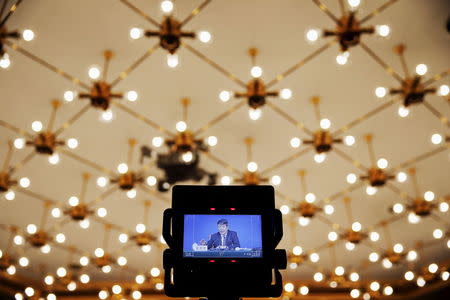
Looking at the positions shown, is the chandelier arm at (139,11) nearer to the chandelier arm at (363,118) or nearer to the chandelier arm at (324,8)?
the chandelier arm at (324,8)

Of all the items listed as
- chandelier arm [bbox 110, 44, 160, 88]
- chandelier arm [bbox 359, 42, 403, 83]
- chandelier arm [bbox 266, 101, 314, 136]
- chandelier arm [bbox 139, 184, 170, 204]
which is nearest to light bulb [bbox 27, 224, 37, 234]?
chandelier arm [bbox 139, 184, 170, 204]

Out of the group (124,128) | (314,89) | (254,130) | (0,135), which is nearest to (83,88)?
(124,128)

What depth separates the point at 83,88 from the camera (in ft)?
16.8

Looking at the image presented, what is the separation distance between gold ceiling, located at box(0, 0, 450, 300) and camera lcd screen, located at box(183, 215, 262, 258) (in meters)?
2.74

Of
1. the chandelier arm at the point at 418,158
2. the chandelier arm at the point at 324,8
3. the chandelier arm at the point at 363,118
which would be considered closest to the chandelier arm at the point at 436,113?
the chandelier arm at the point at 363,118

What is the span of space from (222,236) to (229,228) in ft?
0.13

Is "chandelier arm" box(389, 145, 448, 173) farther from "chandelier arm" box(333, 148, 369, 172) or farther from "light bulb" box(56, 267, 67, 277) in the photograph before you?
"light bulb" box(56, 267, 67, 277)

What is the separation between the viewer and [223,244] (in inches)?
58.0

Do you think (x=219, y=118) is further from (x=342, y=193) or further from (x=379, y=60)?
(x=342, y=193)

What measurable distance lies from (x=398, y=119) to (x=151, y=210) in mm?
4116

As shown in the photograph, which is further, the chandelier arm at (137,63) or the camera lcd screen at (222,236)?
the chandelier arm at (137,63)

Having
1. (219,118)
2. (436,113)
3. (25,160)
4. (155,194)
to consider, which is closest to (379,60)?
(436,113)

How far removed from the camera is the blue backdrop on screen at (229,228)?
58.7 inches

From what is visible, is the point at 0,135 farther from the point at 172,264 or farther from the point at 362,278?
the point at 362,278
